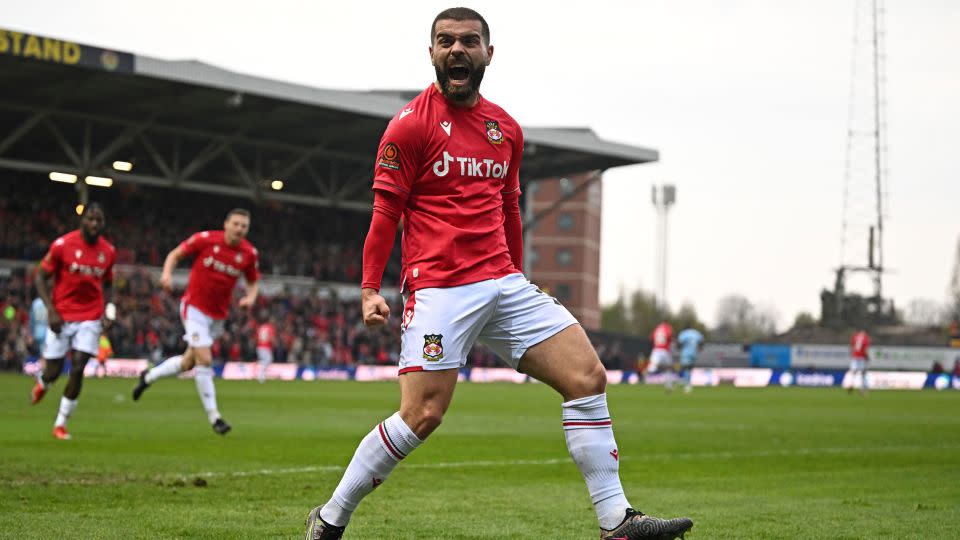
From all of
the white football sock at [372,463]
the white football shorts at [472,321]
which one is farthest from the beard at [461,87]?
the white football sock at [372,463]

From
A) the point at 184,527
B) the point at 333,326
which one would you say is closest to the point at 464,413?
the point at 184,527

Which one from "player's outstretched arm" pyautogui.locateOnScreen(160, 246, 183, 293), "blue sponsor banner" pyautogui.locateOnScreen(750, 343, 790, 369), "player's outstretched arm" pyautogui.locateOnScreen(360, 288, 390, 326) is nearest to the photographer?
"player's outstretched arm" pyautogui.locateOnScreen(360, 288, 390, 326)

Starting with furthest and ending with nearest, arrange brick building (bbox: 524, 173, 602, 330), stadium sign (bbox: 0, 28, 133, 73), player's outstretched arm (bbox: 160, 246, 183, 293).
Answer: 1. brick building (bbox: 524, 173, 602, 330)
2. stadium sign (bbox: 0, 28, 133, 73)
3. player's outstretched arm (bbox: 160, 246, 183, 293)

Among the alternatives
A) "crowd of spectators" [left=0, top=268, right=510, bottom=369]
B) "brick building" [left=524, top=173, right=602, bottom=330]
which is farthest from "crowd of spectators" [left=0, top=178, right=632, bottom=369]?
"brick building" [left=524, top=173, right=602, bottom=330]

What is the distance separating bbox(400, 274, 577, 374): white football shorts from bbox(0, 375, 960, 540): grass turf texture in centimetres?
157

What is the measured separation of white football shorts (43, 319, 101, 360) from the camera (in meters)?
13.6

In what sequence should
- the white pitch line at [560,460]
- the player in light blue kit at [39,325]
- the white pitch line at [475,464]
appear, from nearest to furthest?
the white pitch line at [475,464], the white pitch line at [560,460], the player in light blue kit at [39,325]

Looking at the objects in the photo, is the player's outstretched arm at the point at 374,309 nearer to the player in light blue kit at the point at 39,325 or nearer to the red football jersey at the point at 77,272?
the red football jersey at the point at 77,272

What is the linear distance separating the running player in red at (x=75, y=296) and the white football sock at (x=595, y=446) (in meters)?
8.99

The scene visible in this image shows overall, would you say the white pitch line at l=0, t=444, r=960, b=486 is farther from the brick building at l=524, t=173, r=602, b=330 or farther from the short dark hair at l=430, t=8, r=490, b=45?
the brick building at l=524, t=173, r=602, b=330

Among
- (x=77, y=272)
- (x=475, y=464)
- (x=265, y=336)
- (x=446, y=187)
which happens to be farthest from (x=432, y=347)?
(x=265, y=336)

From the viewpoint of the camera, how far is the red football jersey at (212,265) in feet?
49.0

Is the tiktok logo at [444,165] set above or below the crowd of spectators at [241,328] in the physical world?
above

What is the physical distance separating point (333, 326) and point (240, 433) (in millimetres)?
37053
